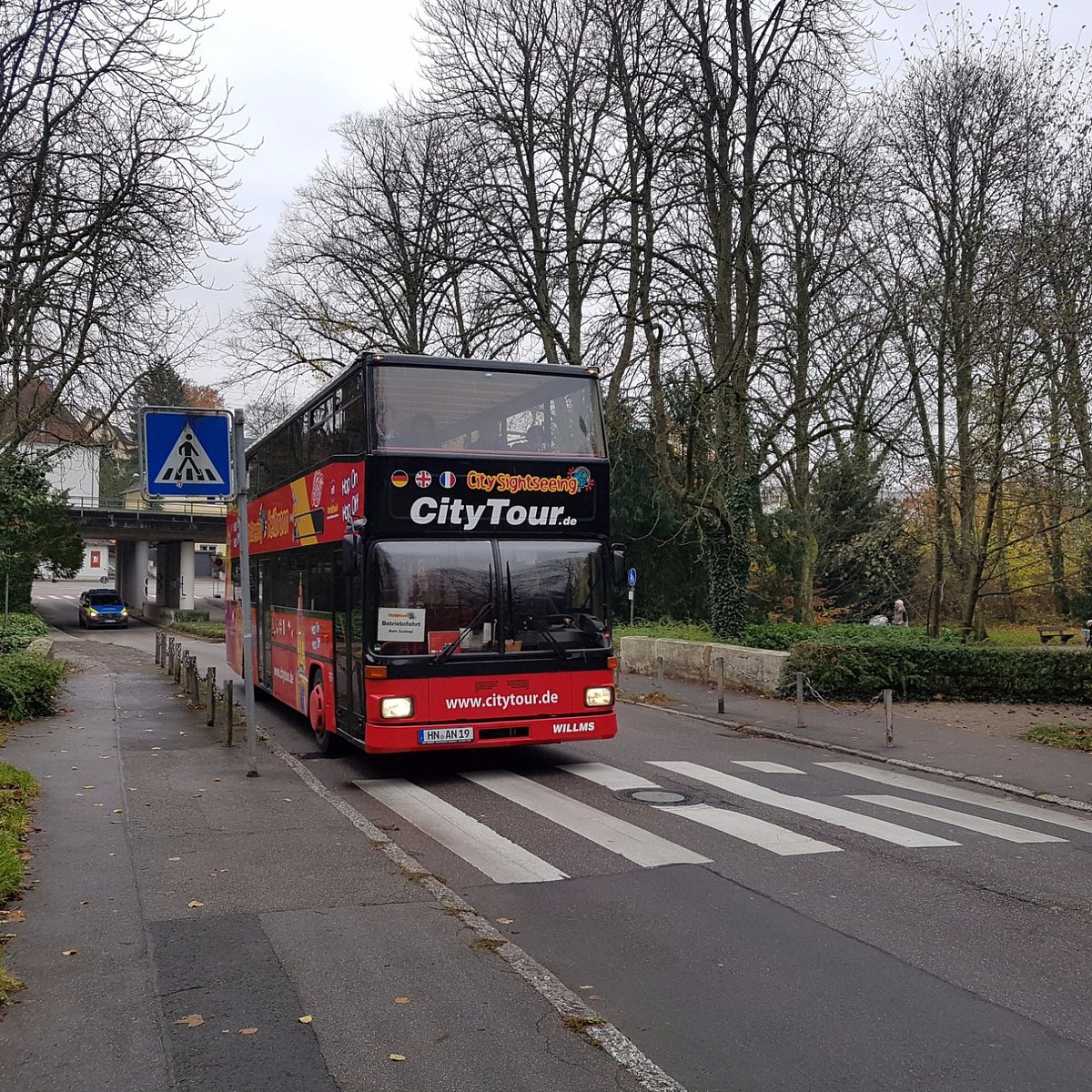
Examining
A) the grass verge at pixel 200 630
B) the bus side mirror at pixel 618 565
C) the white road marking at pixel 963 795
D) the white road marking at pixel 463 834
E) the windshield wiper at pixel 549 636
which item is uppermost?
the bus side mirror at pixel 618 565

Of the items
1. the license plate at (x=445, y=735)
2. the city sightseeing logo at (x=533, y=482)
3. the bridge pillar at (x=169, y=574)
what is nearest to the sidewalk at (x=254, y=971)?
the license plate at (x=445, y=735)

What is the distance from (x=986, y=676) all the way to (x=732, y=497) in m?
6.64

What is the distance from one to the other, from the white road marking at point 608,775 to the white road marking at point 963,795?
96.2 inches

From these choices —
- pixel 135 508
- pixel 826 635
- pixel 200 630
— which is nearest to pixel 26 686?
pixel 826 635

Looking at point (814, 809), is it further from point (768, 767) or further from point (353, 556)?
point (353, 556)

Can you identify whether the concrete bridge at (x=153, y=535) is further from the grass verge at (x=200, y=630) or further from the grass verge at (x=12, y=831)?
the grass verge at (x=12, y=831)

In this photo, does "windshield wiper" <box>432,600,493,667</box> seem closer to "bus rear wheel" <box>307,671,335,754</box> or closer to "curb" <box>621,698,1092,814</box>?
"bus rear wheel" <box>307,671,335,754</box>

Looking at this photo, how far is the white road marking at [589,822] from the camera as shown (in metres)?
8.01

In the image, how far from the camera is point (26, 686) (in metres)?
15.4

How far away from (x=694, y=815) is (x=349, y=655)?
397 centimetres

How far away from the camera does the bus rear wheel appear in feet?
41.9

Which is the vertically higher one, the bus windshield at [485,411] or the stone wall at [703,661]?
the bus windshield at [485,411]

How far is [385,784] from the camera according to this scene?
11.0 metres

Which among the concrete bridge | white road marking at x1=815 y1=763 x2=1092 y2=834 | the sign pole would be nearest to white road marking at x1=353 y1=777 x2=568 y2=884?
the sign pole
